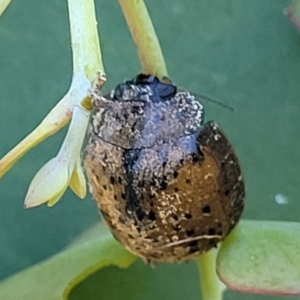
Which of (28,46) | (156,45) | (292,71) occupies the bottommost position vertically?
(292,71)

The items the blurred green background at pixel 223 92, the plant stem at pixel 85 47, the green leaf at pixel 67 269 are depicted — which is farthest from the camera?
the blurred green background at pixel 223 92

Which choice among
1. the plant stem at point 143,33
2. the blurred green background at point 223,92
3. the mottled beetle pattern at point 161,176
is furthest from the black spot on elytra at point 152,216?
the blurred green background at point 223,92

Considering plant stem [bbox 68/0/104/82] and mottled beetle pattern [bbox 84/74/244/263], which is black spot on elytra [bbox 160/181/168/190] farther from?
plant stem [bbox 68/0/104/82]

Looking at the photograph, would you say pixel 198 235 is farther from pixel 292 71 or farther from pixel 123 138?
pixel 292 71

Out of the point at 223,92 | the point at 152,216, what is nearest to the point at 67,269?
the point at 152,216

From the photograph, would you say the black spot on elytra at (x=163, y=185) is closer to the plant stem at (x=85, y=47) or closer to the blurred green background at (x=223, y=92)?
the plant stem at (x=85, y=47)

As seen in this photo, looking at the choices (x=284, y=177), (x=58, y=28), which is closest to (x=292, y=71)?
(x=284, y=177)
